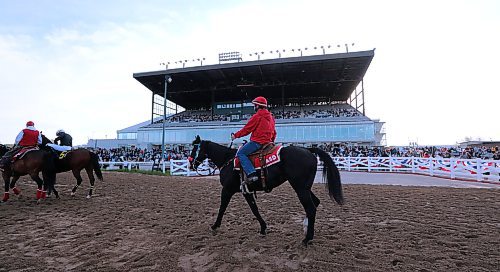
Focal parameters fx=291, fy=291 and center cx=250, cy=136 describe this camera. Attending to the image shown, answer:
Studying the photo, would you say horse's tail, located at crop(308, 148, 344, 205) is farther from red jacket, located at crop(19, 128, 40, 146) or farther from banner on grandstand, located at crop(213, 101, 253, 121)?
banner on grandstand, located at crop(213, 101, 253, 121)

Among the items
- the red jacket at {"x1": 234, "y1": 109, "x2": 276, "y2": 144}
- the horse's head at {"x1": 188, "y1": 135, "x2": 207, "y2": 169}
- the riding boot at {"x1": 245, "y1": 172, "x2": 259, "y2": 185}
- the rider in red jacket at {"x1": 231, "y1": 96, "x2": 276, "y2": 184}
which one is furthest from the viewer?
the horse's head at {"x1": 188, "y1": 135, "x2": 207, "y2": 169}

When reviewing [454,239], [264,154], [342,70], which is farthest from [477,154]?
[264,154]

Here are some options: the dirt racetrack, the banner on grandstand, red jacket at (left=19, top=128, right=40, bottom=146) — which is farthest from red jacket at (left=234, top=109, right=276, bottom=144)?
the banner on grandstand

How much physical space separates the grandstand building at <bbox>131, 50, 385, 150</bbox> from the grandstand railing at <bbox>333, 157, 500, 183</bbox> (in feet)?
48.6

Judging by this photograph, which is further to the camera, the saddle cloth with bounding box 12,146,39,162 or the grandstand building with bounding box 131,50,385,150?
the grandstand building with bounding box 131,50,385,150

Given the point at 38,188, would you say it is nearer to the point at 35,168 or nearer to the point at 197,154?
the point at 35,168

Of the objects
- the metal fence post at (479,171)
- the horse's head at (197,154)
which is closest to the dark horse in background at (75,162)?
the horse's head at (197,154)

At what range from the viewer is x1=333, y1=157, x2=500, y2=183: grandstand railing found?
14367 millimetres

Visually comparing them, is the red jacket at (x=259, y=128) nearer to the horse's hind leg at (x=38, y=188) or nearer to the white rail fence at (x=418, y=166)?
the horse's hind leg at (x=38, y=188)

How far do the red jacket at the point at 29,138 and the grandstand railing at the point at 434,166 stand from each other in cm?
1829

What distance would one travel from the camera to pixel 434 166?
18047mm

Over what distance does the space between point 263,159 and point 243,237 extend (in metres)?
1.32

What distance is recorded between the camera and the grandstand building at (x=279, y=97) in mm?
38719

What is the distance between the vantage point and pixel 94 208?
711 cm
